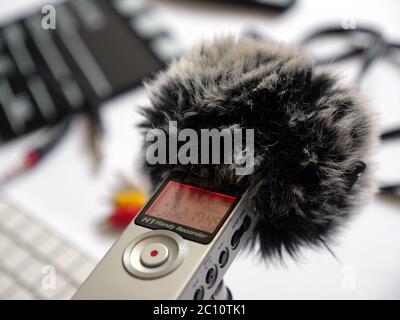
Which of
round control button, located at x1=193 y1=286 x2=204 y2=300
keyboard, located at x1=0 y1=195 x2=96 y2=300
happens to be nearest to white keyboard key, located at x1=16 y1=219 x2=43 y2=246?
keyboard, located at x1=0 y1=195 x2=96 y2=300

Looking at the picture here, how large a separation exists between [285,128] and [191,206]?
0.25 feet

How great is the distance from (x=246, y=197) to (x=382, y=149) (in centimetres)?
27

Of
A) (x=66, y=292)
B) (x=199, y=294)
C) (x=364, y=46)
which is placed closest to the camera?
(x=199, y=294)

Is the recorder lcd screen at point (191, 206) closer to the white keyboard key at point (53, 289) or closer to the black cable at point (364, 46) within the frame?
the white keyboard key at point (53, 289)

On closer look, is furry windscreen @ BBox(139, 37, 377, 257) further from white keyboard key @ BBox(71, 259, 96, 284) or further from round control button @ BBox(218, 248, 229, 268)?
white keyboard key @ BBox(71, 259, 96, 284)

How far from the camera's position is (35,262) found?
45 centimetres

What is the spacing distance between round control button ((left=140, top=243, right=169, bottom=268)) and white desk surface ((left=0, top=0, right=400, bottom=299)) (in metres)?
0.09

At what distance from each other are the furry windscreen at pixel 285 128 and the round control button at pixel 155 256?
57mm

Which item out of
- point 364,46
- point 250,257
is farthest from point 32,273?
point 364,46

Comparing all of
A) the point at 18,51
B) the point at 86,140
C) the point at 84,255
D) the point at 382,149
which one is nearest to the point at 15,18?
the point at 18,51

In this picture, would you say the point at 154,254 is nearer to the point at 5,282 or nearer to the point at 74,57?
the point at 5,282

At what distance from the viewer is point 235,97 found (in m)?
0.33
